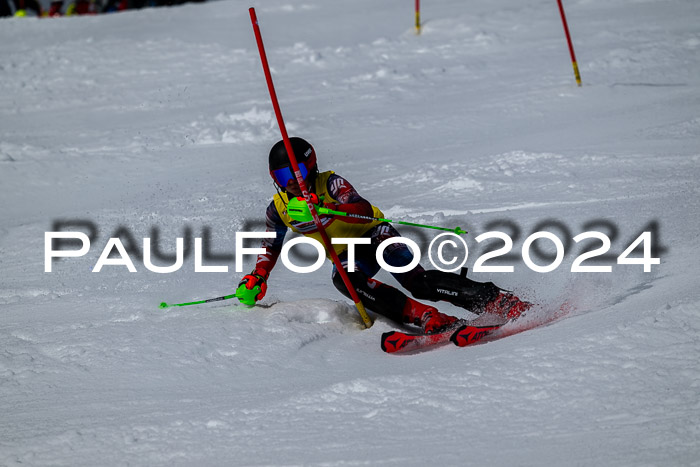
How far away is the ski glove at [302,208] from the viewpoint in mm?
4691

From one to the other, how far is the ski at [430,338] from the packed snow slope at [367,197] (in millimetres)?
77

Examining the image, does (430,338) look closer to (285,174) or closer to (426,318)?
(426,318)

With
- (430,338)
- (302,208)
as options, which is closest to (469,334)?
(430,338)

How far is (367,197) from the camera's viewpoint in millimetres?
7887

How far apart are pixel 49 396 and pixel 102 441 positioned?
2.46 ft

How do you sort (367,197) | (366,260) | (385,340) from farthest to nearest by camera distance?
(367,197) → (366,260) → (385,340)

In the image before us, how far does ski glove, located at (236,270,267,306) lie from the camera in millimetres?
5117

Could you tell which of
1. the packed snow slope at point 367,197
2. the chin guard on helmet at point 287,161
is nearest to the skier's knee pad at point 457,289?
the packed snow slope at point 367,197

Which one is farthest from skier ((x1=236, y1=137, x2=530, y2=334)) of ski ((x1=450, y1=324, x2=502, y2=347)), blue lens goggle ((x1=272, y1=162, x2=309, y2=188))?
ski ((x1=450, y1=324, x2=502, y2=347))

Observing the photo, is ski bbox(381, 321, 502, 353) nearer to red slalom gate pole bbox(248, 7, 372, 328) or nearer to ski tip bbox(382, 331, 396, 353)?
ski tip bbox(382, 331, 396, 353)

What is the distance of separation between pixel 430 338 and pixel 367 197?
3.55m

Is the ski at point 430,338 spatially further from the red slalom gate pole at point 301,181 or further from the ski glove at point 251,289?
the ski glove at point 251,289

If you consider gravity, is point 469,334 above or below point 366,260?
below

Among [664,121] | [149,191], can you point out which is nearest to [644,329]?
[664,121]
